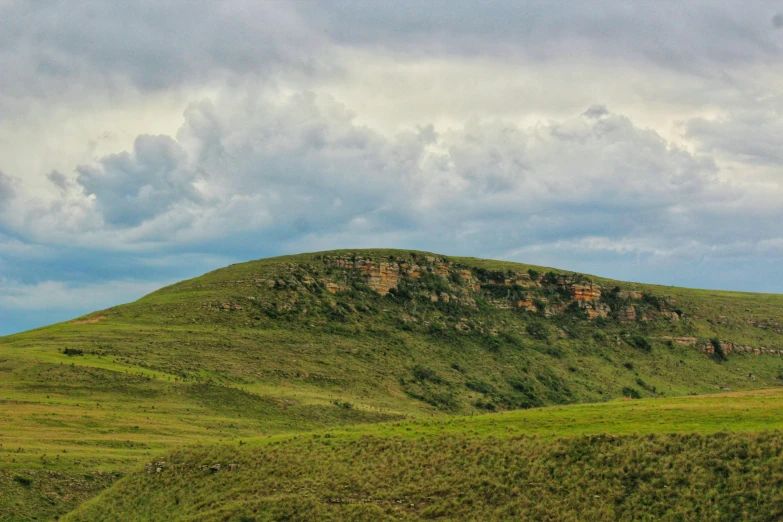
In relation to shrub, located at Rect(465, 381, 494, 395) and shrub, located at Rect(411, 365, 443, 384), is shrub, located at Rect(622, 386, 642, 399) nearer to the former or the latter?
shrub, located at Rect(465, 381, 494, 395)

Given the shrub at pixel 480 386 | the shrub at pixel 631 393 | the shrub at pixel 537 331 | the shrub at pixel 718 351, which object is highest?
the shrub at pixel 537 331

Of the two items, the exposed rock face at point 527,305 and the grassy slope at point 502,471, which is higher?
the exposed rock face at point 527,305

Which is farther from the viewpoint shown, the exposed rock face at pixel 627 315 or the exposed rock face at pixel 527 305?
the exposed rock face at pixel 627 315

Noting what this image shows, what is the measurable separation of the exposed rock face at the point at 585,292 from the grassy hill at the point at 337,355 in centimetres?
24

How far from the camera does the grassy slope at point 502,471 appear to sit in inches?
1597

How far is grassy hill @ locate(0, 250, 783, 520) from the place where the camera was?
222ft

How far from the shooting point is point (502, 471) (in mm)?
46188

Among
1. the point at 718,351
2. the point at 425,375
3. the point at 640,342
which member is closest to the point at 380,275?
the point at 425,375

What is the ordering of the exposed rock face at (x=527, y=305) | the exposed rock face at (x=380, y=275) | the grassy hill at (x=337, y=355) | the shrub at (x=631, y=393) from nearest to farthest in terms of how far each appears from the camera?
the grassy hill at (x=337, y=355)
the shrub at (x=631, y=393)
the exposed rock face at (x=380, y=275)
the exposed rock face at (x=527, y=305)

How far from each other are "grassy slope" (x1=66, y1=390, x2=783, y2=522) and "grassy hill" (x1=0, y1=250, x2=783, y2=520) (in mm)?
5068

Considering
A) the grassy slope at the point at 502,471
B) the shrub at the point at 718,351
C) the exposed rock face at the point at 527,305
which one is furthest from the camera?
the exposed rock face at the point at 527,305

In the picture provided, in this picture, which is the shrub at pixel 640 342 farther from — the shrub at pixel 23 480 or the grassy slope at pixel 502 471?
the shrub at pixel 23 480

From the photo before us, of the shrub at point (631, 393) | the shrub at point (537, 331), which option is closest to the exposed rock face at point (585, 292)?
the shrub at point (537, 331)

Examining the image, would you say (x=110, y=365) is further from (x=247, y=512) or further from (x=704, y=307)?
(x=704, y=307)
